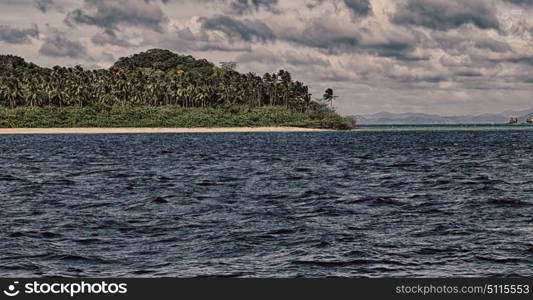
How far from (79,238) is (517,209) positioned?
19.1 meters

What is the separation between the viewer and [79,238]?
2348 centimetres

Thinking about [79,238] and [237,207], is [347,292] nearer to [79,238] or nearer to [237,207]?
[79,238]

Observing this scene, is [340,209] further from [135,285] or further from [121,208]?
[135,285]

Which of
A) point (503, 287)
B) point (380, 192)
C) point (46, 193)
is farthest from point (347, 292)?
point (46, 193)

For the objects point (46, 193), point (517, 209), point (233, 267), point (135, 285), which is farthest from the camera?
point (46, 193)

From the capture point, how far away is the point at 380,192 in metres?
38.9

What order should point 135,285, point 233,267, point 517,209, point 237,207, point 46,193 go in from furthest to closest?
1. point 46,193
2. point 237,207
3. point 517,209
4. point 233,267
5. point 135,285

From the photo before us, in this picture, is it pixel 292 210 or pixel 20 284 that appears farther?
pixel 292 210

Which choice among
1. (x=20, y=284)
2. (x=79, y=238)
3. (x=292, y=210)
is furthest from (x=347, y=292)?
(x=292, y=210)

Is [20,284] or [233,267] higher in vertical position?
[20,284]

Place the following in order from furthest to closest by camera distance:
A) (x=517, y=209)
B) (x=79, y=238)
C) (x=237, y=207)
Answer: (x=237, y=207) < (x=517, y=209) < (x=79, y=238)

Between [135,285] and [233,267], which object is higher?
[135,285]

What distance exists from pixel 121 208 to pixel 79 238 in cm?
834

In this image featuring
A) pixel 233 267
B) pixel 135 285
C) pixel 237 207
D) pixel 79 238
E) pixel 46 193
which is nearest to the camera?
pixel 135 285
